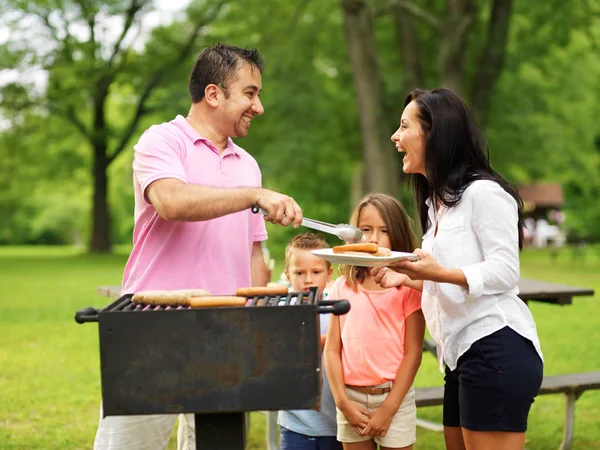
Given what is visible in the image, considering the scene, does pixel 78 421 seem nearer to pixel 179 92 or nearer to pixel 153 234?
pixel 153 234

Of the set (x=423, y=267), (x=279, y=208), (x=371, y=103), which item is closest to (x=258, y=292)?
(x=279, y=208)

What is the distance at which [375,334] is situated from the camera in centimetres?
381

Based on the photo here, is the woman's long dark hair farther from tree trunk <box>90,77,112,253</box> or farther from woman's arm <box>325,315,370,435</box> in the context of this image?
tree trunk <box>90,77,112,253</box>

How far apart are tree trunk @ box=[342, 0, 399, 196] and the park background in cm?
3

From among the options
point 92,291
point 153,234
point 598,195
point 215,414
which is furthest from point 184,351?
point 598,195

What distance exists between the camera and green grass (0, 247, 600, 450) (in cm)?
637

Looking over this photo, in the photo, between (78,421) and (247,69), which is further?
(78,421)

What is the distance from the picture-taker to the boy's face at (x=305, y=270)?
437cm

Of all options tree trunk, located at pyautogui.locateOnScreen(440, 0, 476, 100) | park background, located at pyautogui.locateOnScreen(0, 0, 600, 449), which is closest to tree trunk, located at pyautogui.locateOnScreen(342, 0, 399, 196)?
park background, located at pyautogui.locateOnScreen(0, 0, 600, 449)

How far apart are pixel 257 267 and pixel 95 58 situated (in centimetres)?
2832

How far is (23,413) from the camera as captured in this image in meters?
7.08

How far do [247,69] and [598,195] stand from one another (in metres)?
48.1

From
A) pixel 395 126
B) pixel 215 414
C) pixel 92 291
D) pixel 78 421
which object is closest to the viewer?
pixel 215 414

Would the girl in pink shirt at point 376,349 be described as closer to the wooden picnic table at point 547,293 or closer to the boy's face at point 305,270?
the boy's face at point 305,270
